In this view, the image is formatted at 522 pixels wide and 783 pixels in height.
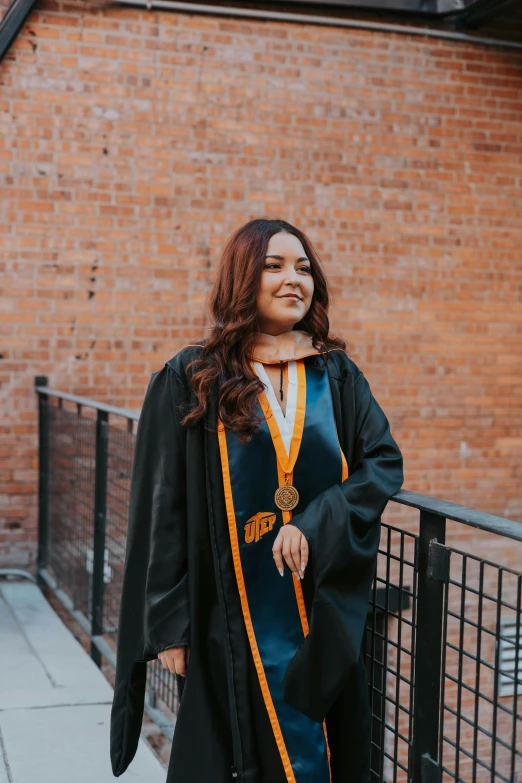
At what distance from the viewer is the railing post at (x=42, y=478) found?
5797mm

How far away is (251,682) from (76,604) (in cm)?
322

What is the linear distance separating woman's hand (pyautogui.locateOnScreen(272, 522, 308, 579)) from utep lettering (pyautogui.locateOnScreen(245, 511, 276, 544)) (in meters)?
0.11

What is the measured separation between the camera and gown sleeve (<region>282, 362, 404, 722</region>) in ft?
6.48

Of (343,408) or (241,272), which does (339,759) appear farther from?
(241,272)

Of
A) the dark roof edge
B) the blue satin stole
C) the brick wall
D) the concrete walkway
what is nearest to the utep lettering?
the blue satin stole

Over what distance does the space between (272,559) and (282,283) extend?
64 centimetres

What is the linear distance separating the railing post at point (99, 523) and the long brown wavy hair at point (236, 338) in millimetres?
2336

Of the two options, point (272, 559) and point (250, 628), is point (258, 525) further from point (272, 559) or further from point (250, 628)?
point (250, 628)

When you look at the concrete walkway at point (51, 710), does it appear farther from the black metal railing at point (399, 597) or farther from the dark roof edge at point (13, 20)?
the dark roof edge at point (13, 20)

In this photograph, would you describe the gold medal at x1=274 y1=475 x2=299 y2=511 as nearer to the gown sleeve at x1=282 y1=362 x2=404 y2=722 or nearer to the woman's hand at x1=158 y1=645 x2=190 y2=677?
the gown sleeve at x1=282 y1=362 x2=404 y2=722

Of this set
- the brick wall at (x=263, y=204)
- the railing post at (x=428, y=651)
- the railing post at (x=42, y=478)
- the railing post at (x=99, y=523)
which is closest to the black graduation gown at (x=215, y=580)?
the railing post at (x=428, y=651)

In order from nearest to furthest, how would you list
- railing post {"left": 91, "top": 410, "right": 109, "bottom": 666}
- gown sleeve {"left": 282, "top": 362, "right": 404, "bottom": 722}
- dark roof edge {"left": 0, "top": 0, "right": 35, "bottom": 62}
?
gown sleeve {"left": 282, "top": 362, "right": 404, "bottom": 722}, railing post {"left": 91, "top": 410, "right": 109, "bottom": 666}, dark roof edge {"left": 0, "top": 0, "right": 35, "bottom": 62}

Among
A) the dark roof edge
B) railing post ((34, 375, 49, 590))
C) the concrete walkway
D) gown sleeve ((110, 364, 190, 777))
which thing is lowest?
the concrete walkway

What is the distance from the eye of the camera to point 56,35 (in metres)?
5.84
